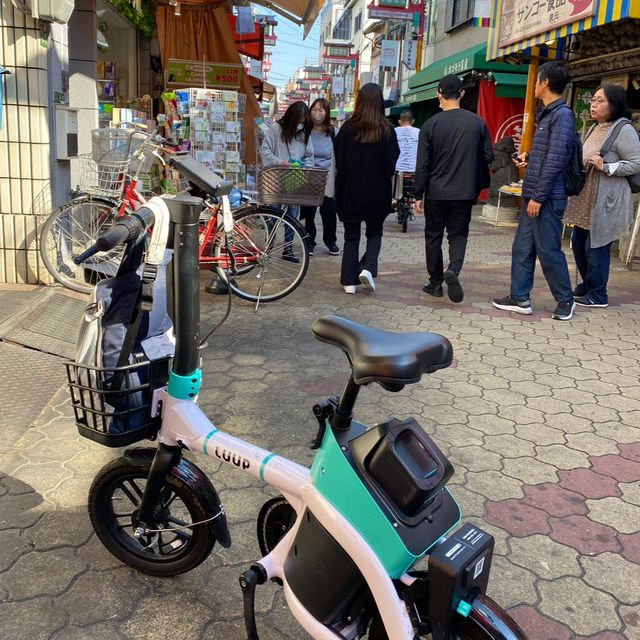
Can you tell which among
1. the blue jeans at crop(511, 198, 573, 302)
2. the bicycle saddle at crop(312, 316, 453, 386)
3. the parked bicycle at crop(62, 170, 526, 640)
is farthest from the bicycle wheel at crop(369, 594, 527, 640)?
the blue jeans at crop(511, 198, 573, 302)

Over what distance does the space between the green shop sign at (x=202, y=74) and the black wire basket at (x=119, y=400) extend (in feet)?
26.0

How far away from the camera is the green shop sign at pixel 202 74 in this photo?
9117mm

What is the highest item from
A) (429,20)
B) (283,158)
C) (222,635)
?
(429,20)

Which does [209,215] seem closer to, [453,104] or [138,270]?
[453,104]

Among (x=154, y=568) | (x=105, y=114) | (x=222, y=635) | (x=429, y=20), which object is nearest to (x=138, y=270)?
(x=154, y=568)

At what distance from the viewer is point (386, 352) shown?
1659 millimetres

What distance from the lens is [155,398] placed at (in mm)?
2119

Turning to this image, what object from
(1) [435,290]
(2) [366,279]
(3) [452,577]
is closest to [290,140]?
(2) [366,279]

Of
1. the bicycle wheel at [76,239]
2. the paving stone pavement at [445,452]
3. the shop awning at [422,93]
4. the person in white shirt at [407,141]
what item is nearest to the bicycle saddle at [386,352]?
the paving stone pavement at [445,452]

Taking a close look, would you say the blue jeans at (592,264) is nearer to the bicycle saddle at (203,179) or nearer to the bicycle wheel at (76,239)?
the bicycle wheel at (76,239)

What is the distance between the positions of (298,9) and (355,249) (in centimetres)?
488

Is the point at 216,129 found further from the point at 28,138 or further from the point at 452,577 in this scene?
the point at 452,577

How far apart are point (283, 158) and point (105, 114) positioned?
3.00 metres

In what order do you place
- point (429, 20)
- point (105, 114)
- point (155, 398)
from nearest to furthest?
point (155, 398), point (105, 114), point (429, 20)
